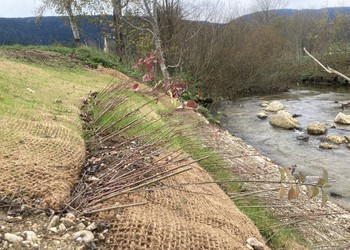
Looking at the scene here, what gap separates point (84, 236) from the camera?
212 centimetres

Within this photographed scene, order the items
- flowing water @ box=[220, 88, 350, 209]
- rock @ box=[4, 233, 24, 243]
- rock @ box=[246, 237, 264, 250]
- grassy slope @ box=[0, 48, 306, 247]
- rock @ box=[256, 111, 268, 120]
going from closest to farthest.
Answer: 1. rock @ box=[4, 233, 24, 243]
2. rock @ box=[246, 237, 264, 250]
3. grassy slope @ box=[0, 48, 306, 247]
4. flowing water @ box=[220, 88, 350, 209]
5. rock @ box=[256, 111, 268, 120]

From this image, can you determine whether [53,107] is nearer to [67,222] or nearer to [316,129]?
[67,222]

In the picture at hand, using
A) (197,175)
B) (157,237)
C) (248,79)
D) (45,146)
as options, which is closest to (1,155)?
(45,146)

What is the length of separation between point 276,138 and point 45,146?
340 inches

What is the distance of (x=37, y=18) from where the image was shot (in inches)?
690

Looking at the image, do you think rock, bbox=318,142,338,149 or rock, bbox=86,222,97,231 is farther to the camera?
rock, bbox=318,142,338,149

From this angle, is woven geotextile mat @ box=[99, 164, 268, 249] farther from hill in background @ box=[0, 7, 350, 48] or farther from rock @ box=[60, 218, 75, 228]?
hill in background @ box=[0, 7, 350, 48]

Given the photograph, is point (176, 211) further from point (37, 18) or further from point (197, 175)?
point (37, 18)

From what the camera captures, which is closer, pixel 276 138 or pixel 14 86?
pixel 14 86

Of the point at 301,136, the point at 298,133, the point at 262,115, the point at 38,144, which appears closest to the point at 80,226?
the point at 38,144

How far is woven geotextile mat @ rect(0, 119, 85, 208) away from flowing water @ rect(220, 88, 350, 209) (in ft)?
15.6

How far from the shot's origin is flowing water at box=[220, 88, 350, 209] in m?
8.00

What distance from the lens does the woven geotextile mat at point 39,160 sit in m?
2.42

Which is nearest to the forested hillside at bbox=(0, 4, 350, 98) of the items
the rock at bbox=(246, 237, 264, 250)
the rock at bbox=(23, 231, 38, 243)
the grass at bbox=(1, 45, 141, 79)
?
the grass at bbox=(1, 45, 141, 79)
